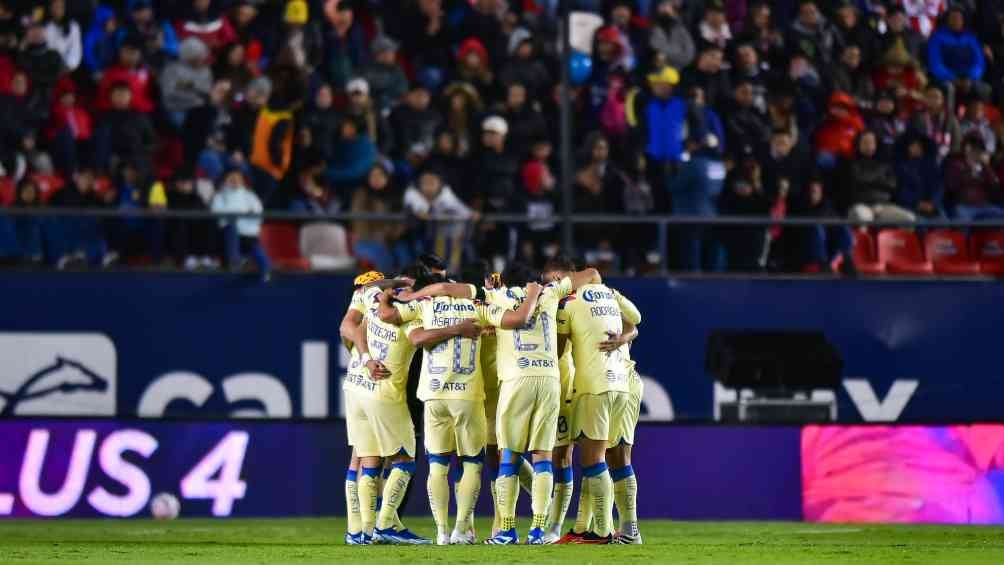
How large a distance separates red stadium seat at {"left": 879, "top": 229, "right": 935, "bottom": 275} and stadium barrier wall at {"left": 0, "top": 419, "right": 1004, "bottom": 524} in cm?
347

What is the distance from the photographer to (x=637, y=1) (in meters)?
22.1

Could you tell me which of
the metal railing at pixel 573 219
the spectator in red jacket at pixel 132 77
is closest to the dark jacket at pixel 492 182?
the metal railing at pixel 573 219

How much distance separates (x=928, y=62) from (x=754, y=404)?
511cm

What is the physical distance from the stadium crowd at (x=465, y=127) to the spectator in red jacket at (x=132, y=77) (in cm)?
3

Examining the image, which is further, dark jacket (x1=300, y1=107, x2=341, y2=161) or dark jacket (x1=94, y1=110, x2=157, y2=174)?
dark jacket (x1=300, y1=107, x2=341, y2=161)

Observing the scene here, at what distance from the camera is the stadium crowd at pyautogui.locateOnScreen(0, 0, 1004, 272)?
19.5 metres

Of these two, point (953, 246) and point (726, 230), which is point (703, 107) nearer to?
point (726, 230)

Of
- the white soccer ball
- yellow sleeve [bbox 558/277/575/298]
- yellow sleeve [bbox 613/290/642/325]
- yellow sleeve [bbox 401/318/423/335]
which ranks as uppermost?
yellow sleeve [bbox 558/277/575/298]

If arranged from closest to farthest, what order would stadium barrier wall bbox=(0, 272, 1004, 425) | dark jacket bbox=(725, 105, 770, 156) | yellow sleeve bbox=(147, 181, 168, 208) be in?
yellow sleeve bbox=(147, 181, 168, 208)
stadium barrier wall bbox=(0, 272, 1004, 425)
dark jacket bbox=(725, 105, 770, 156)

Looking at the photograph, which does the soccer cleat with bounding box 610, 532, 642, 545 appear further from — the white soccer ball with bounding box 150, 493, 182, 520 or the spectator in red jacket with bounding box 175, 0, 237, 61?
the spectator in red jacket with bounding box 175, 0, 237, 61

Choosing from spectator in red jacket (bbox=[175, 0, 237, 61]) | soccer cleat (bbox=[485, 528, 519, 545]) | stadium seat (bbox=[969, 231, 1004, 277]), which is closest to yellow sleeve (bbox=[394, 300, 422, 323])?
soccer cleat (bbox=[485, 528, 519, 545])

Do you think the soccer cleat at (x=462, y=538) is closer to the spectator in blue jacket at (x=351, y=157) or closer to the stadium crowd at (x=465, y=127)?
the stadium crowd at (x=465, y=127)

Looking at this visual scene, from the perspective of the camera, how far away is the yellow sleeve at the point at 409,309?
43.7 ft

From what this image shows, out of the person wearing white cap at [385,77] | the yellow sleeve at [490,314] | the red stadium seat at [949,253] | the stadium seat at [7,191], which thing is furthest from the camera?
the red stadium seat at [949,253]
